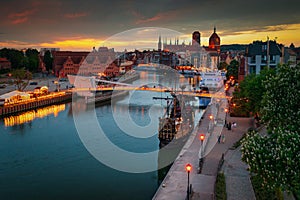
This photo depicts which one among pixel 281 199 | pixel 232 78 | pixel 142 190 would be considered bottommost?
pixel 142 190

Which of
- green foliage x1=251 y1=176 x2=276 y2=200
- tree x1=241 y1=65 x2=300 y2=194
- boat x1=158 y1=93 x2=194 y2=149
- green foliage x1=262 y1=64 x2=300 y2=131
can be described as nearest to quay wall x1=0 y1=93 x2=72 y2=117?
boat x1=158 y1=93 x2=194 y2=149

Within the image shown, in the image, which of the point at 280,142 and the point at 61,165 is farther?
the point at 61,165

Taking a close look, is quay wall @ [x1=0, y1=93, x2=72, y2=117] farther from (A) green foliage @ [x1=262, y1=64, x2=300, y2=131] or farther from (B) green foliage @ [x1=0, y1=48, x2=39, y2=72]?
(B) green foliage @ [x1=0, y1=48, x2=39, y2=72]

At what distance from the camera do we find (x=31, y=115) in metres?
24.8

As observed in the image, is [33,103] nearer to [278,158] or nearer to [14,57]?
[278,158]

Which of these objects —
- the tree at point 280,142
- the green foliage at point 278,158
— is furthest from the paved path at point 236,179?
the green foliage at point 278,158

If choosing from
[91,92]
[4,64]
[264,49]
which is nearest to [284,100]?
[264,49]

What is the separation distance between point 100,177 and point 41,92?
67.2 ft

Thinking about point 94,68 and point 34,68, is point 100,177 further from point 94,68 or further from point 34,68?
point 34,68

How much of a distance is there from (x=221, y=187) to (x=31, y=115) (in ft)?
63.1

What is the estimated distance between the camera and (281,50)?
2453cm

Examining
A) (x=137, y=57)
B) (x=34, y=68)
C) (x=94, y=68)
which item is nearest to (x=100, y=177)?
(x=94, y=68)

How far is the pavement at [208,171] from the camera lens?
29.5 feet

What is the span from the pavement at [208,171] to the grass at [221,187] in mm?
138
